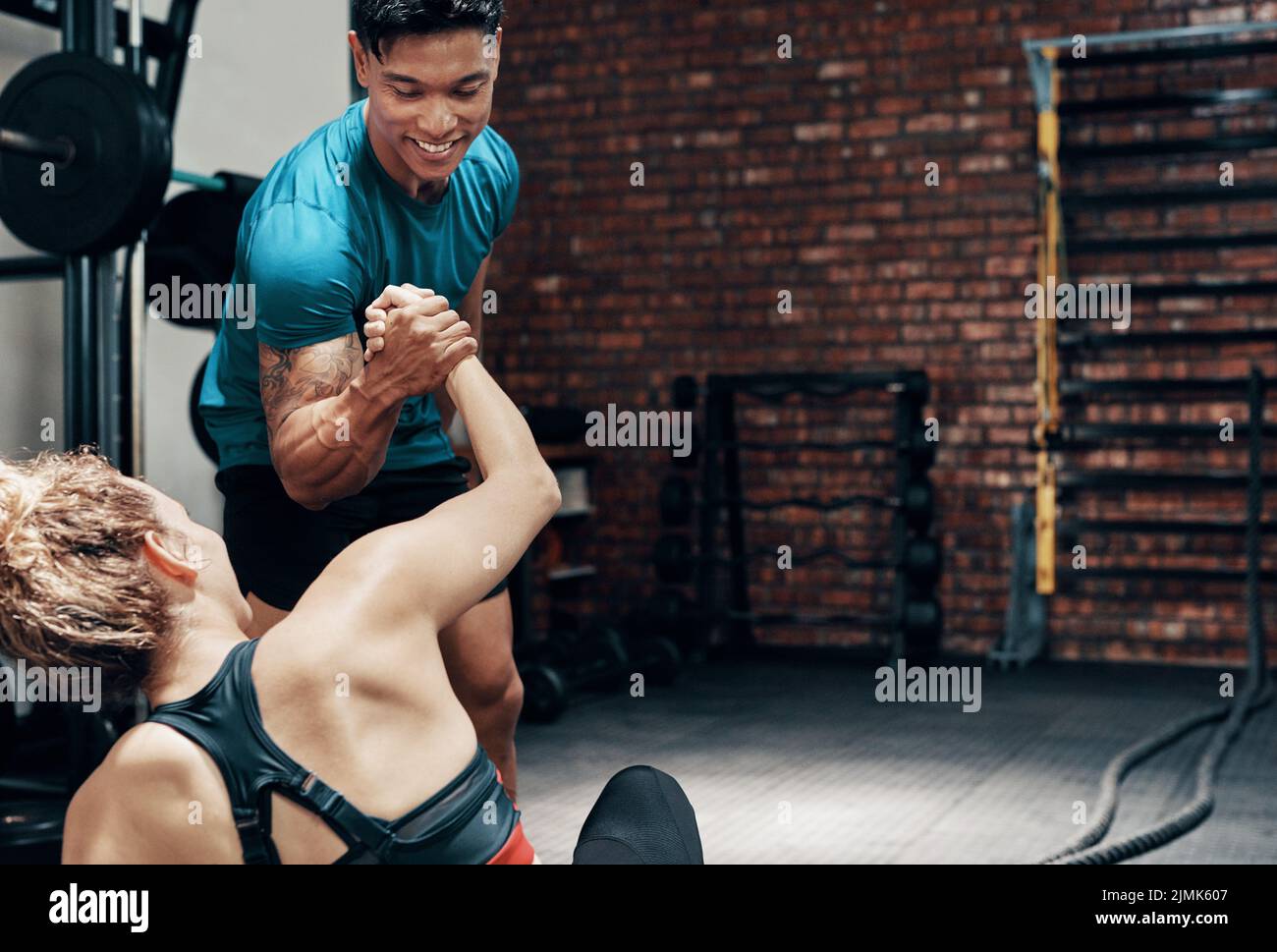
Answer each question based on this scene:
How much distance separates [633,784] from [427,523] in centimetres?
40

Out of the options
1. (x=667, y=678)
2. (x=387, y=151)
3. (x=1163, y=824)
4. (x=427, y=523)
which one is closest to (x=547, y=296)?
(x=667, y=678)

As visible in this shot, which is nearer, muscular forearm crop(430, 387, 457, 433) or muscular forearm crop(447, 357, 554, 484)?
muscular forearm crop(447, 357, 554, 484)

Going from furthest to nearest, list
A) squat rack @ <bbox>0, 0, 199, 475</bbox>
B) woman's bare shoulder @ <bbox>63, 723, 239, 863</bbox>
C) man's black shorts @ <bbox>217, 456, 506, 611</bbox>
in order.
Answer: squat rack @ <bbox>0, 0, 199, 475</bbox>
man's black shorts @ <bbox>217, 456, 506, 611</bbox>
woman's bare shoulder @ <bbox>63, 723, 239, 863</bbox>

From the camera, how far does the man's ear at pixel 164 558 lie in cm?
114

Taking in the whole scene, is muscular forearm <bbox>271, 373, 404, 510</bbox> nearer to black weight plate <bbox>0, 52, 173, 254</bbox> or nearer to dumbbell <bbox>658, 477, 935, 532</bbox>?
black weight plate <bbox>0, 52, 173, 254</bbox>

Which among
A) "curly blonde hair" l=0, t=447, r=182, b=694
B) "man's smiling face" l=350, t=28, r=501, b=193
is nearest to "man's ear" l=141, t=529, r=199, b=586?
"curly blonde hair" l=0, t=447, r=182, b=694

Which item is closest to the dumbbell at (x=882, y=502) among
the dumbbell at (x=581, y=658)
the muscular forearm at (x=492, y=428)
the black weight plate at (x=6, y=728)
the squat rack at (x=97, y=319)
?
the dumbbell at (x=581, y=658)

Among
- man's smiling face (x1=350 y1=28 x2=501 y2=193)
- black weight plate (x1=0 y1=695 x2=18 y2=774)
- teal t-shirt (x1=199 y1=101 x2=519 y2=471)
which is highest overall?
man's smiling face (x1=350 y1=28 x2=501 y2=193)

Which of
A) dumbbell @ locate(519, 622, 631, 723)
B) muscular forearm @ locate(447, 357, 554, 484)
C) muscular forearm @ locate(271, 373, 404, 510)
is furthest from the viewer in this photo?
dumbbell @ locate(519, 622, 631, 723)

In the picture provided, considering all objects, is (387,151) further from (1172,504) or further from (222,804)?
(1172,504)

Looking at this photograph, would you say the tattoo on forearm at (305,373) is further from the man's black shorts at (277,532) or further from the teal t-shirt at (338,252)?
the man's black shorts at (277,532)

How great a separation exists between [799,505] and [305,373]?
4.00 m

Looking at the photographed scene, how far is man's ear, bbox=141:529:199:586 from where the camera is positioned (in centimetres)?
114

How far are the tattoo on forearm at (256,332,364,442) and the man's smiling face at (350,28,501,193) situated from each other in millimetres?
227
